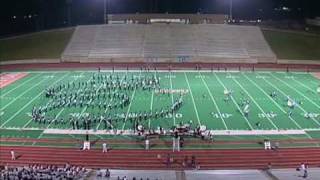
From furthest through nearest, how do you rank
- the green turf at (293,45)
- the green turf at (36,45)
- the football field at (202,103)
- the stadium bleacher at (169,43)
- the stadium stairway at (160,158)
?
the green turf at (36,45) < the green turf at (293,45) < the stadium bleacher at (169,43) < the football field at (202,103) < the stadium stairway at (160,158)

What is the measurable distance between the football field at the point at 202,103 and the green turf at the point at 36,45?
10.3 meters

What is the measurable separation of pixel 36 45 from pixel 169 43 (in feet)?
46.2

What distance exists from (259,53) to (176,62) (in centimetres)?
873

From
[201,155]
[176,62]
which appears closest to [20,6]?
[176,62]

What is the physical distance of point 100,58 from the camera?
57969 mm

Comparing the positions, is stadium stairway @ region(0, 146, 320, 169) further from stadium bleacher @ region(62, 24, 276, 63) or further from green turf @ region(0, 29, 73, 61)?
green turf @ region(0, 29, 73, 61)

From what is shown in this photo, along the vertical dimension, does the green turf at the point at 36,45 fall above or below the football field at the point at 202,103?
below

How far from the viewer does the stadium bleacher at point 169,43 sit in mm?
58156

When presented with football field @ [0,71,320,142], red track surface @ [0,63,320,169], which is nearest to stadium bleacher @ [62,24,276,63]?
football field @ [0,71,320,142]

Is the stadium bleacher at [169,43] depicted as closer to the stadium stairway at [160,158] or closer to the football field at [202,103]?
the football field at [202,103]

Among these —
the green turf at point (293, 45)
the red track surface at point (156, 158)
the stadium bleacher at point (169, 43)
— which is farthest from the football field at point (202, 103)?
the green turf at point (293, 45)

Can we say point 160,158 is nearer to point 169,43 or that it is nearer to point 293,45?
point 169,43

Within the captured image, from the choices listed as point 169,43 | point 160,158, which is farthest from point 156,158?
point 169,43

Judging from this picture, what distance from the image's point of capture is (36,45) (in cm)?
6225
